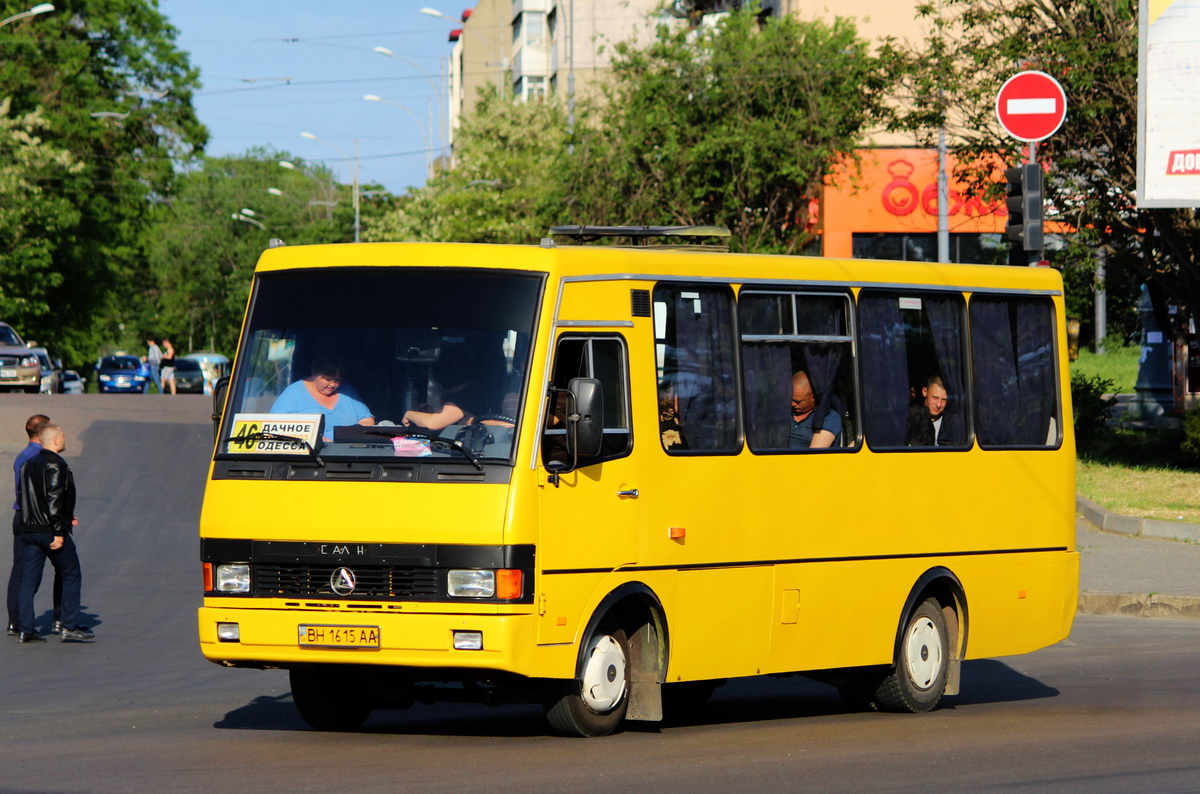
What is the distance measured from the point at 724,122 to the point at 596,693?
36780 mm

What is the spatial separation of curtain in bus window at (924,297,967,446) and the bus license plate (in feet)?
14.5

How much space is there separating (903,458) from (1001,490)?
3.37 feet

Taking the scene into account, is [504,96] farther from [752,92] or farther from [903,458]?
[903,458]

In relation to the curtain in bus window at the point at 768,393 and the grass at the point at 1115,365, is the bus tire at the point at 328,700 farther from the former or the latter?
the grass at the point at 1115,365

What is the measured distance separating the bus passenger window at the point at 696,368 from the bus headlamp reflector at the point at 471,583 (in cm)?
144

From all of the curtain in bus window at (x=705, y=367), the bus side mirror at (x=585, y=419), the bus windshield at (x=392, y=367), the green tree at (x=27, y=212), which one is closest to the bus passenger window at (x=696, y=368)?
the curtain in bus window at (x=705, y=367)

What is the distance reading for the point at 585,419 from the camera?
9031 millimetres

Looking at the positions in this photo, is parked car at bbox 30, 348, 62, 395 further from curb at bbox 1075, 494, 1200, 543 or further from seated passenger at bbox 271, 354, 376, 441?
seated passenger at bbox 271, 354, 376, 441

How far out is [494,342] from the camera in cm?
926

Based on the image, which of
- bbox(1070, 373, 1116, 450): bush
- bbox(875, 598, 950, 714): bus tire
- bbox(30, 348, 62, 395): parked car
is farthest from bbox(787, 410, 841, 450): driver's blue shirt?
bbox(30, 348, 62, 395): parked car

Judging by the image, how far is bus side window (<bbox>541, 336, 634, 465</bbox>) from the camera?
30.3 feet

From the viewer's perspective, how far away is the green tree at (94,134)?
202 ft

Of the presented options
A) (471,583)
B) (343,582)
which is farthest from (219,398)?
(471,583)

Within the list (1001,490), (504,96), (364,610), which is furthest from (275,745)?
(504,96)
